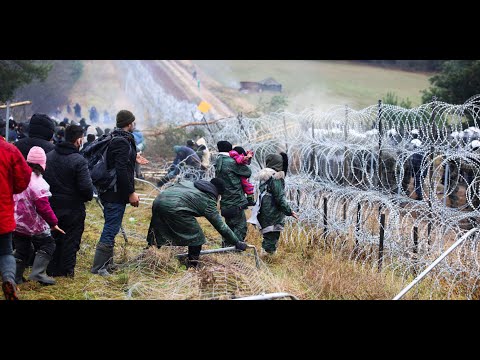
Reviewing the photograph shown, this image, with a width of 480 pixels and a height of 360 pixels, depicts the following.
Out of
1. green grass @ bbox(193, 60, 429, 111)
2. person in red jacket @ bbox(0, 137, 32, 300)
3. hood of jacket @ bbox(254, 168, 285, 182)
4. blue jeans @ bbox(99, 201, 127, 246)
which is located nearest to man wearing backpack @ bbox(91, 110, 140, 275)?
blue jeans @ bbox(99, 201, 127, 246)

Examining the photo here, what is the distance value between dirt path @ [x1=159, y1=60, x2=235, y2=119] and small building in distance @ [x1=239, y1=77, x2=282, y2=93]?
197 cm

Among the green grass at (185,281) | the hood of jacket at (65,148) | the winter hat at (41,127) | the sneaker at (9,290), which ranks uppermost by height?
the winter hat at (41,127)

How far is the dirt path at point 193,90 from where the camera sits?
84.7 feet

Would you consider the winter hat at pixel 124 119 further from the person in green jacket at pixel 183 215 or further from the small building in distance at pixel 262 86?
the small building in distance at pixel 262 86

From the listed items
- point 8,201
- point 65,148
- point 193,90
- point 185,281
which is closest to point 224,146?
point 65,148

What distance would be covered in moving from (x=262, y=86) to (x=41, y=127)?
2367 centimetres

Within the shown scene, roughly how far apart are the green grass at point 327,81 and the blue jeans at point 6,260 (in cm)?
2047

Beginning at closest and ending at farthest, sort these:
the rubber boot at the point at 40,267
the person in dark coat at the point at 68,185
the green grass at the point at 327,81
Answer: the rubber boot at the point at 40,267, the person in dark coat at the point at 68,185, the green grass at the point at 327,81

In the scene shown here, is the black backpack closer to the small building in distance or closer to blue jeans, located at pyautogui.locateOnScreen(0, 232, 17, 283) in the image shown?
blue jeans, located at pyautogui.locateOnScreen(0, 232, 17, 283)

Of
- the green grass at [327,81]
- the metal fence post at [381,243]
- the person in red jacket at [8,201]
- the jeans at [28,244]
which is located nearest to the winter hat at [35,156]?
the person in red jacket at [8,201]

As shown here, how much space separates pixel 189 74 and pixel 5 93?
56.5 ft

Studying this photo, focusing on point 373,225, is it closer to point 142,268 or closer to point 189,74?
point 142,268

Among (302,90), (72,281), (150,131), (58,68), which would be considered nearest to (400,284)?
(72,281)

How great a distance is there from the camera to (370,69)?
2781 centimetres
